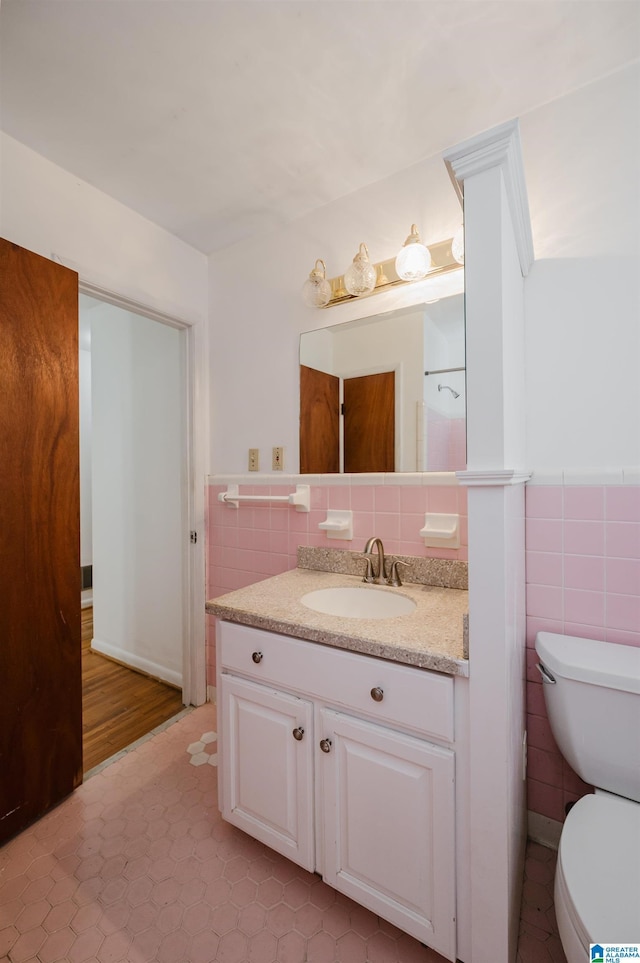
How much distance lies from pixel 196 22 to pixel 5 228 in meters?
0.89

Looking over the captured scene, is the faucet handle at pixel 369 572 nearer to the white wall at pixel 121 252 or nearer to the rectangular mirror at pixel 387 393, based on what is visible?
the rectangular mirror at pixel 387 393

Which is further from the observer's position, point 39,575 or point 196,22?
point 39,575

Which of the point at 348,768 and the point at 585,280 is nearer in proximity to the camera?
the point at 348,768

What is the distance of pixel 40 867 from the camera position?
48.6 inches

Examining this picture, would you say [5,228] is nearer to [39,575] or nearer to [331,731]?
[39,575]

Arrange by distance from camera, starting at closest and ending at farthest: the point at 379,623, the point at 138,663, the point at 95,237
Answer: the point at 379,623
the point at 95,237
the point at 138,663

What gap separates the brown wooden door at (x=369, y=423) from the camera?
1.56 metres

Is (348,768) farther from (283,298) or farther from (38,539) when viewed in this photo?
(283,298)

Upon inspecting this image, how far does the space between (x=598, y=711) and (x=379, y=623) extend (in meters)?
0.57

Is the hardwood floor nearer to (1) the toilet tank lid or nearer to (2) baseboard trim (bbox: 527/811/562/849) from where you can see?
(2) baseboard trim (bbox: 527/811/562/849)

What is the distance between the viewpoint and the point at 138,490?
2.53 metres

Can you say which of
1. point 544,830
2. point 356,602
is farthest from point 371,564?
point 544,830

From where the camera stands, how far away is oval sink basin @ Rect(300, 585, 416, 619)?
1365 millimetres

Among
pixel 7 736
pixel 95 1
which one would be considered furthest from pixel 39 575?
pixel 95 1
